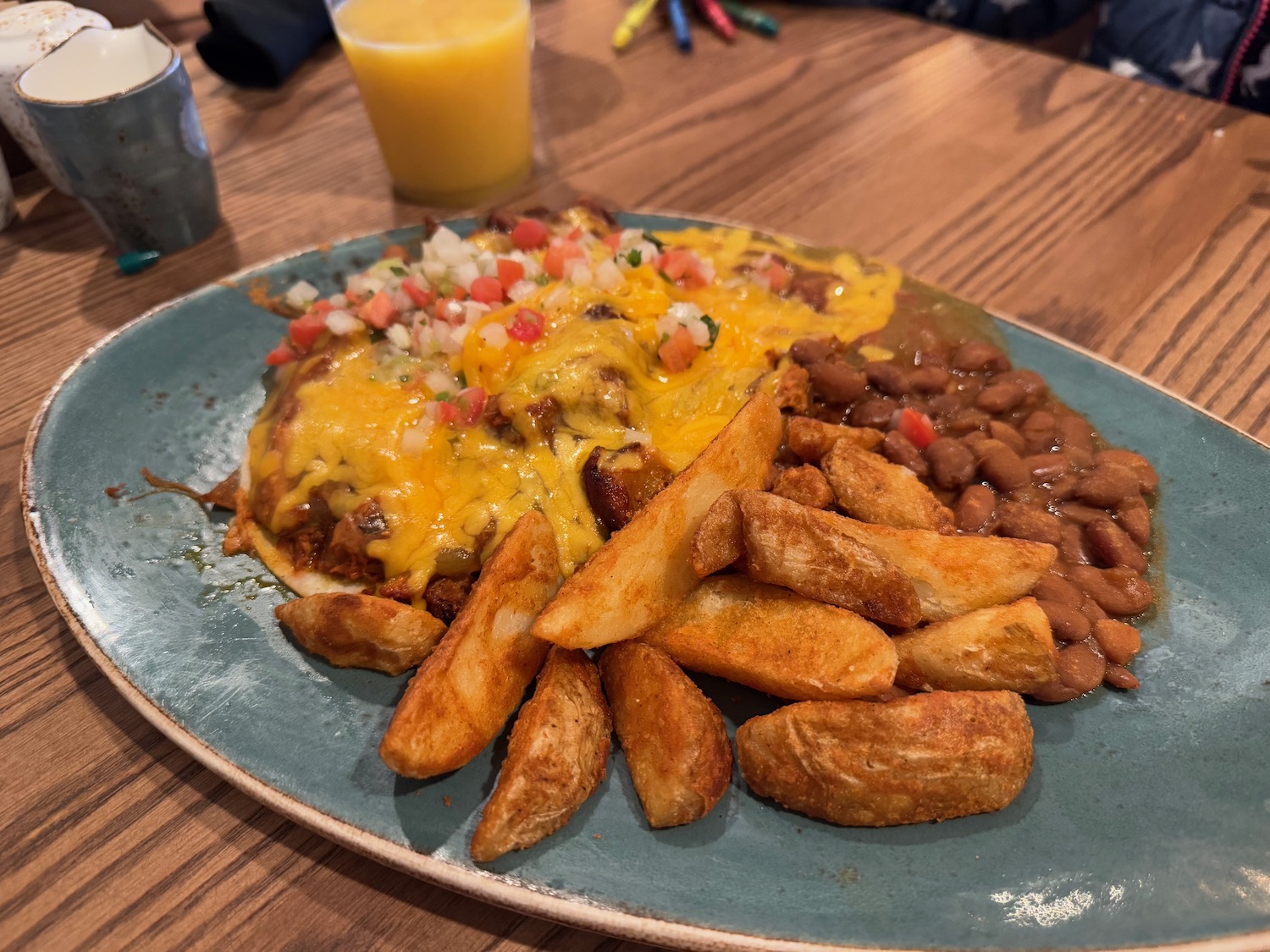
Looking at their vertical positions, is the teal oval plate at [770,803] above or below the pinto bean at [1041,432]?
below

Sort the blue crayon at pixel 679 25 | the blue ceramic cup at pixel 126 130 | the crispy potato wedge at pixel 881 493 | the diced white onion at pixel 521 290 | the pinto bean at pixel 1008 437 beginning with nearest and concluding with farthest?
the crispy potato wedge at pixel 881 493, the pinto bean at pixel 1008 437, the diced white onion at pixel 521 290, the blue ceramic cup at pixel 126 130, the blue crayon at pixel 679 25

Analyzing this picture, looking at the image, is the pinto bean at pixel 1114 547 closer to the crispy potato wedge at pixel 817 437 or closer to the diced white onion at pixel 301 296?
the crispy potato wedge at pixel 817 437

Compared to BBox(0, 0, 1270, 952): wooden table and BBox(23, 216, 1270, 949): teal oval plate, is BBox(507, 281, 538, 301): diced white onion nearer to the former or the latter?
BBox(23, 216, 1270, 949): teal oval plate

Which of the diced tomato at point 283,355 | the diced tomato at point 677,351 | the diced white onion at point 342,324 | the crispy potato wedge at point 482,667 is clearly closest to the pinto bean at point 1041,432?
the diced tomato at point 677,351

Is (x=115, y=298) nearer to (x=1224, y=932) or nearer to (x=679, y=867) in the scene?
(x=679, y=867)

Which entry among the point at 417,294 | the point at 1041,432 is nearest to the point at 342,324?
the point at 417,294
